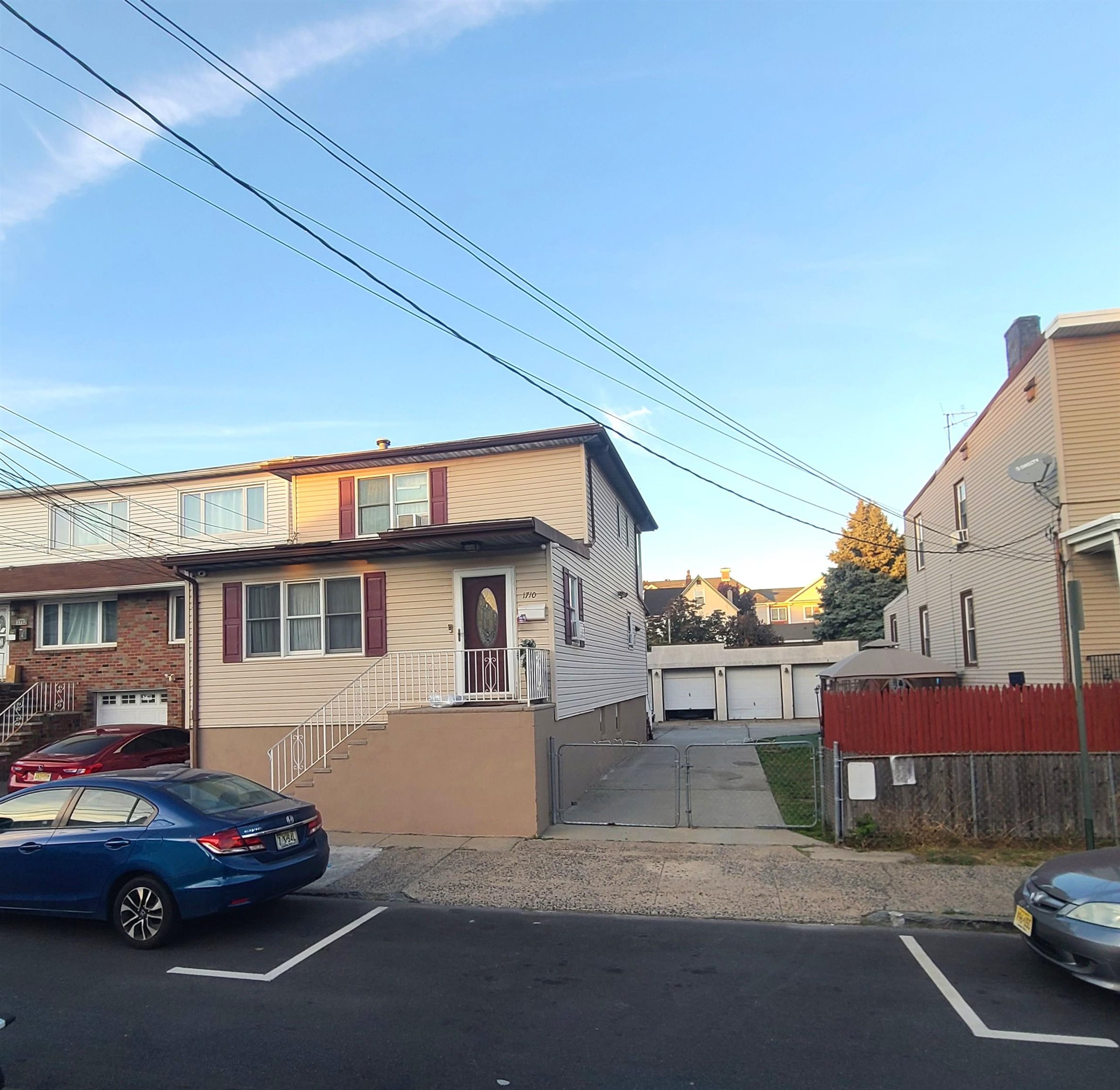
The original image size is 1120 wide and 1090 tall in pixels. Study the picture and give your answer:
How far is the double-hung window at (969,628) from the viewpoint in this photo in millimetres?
20766

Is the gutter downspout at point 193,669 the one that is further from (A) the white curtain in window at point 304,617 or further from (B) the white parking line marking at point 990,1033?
(B) the white parking line marking at point 990,1033

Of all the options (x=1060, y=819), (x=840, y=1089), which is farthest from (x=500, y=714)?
(x=840, y=1089)

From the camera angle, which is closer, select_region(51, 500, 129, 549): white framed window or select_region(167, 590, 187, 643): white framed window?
select_region(167, 590, 187, 643): white framed window

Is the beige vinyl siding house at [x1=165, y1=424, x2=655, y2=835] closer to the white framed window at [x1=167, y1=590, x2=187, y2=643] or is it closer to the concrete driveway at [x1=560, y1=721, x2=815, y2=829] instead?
the concrete driveway at [x1=560, y1=721, x2=815, y2=829]

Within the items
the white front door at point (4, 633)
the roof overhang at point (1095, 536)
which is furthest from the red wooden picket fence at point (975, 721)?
the white front door at point (4, 633)

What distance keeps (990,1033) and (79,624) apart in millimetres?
21727

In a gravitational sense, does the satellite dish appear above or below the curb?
above

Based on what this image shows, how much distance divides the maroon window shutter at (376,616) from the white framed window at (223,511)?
228 inches

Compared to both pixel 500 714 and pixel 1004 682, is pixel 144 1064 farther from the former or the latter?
pixel 1004 682

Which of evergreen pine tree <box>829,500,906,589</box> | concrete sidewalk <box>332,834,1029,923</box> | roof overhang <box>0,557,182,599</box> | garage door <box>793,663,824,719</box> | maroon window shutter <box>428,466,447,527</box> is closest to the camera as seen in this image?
concrete sidewalk <box>332,834,1029,923</box>

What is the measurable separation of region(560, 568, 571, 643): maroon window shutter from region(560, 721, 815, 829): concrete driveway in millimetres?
1888

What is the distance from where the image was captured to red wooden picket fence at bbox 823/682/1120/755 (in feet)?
35.2

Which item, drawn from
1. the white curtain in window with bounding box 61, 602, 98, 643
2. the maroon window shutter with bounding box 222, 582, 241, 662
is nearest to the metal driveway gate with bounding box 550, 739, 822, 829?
the maroon window shutter with bounding box 222, 582, 241, 662

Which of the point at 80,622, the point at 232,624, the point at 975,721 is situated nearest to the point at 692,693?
the point at 80,622
